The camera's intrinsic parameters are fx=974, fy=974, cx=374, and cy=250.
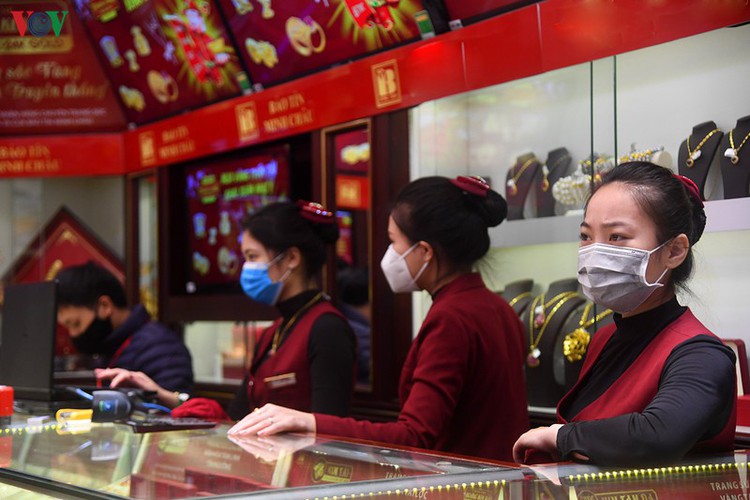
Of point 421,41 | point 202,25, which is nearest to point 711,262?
point 421,41

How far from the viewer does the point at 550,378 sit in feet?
10.6

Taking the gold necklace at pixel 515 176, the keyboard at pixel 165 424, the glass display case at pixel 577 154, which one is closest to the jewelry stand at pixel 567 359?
the glass display case at pixel 577 154

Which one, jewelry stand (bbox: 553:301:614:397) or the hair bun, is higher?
the hair bun

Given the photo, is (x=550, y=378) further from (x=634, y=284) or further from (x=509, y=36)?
(x=634, y=284)

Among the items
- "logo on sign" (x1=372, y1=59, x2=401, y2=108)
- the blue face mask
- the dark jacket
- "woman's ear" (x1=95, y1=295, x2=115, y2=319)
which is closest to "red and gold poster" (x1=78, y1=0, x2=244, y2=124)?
"logo on sign" (x1=372, y1=59, x2=401, y2=108)

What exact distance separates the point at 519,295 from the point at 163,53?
2576 mm

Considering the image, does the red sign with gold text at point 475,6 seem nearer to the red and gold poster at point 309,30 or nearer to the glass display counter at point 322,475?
the red and gold poster at point 309,30

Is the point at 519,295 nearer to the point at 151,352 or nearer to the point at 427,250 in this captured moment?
the point at 427,250

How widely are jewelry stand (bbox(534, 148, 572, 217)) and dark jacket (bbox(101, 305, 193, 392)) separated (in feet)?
4.89

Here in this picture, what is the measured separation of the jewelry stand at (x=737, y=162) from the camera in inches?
103

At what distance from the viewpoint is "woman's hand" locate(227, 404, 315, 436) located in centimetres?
220

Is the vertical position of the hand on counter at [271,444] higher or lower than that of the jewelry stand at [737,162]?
lower

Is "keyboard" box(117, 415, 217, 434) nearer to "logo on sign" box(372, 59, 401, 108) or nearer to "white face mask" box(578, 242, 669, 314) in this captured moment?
"white face mask" box(578, 242, 669, 314)

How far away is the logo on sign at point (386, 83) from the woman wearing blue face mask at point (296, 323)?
0.64 metres
